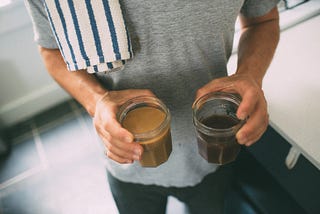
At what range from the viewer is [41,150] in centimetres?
186

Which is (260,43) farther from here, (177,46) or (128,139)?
(128,139)

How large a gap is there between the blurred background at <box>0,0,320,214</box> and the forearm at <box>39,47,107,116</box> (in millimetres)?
291

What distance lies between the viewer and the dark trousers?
819mm

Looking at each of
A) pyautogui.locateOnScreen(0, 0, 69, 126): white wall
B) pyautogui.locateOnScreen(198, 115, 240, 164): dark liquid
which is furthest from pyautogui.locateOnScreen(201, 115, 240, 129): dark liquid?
pyautogui.locateOnScreen(0, 0, 69, 126): white wall

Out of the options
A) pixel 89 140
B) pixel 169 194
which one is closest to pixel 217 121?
pixel 169 194

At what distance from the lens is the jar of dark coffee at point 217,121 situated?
52 centimetres

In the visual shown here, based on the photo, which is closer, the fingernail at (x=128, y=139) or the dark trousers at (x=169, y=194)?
the fingernail at (x=128, y=139)

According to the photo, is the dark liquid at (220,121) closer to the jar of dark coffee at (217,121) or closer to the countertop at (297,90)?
the jar of dark coffee at (217,121)

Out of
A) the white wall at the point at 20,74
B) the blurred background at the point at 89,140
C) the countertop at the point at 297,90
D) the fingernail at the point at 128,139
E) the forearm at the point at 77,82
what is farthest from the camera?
the white wall at the point at 20,74

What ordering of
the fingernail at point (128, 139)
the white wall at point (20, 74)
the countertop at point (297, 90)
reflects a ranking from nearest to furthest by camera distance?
the fingernail at point (128, 139)
the countertop at point (297, 90)
the white wall at point (20, 74)

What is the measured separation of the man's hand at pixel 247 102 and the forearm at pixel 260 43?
0.12 m

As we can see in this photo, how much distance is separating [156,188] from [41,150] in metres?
1.27

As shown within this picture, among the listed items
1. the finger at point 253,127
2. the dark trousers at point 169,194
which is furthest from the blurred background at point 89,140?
the finger at point 253,127

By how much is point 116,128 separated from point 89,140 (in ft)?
4.73
